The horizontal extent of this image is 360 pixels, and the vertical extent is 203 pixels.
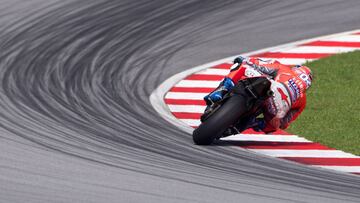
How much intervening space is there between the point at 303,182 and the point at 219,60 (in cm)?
680

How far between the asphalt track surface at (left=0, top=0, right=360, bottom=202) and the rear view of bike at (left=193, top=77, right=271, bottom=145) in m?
0.21

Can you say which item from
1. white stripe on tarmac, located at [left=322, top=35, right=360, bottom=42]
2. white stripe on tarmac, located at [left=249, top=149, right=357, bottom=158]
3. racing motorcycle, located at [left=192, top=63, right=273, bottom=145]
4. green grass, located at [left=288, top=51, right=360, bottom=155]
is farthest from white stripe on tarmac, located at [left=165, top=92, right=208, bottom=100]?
white stripe on tarmac, located at [left=322, top=35, right=360, bottom=42]

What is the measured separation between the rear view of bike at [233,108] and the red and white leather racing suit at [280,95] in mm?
228

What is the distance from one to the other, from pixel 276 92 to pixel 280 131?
0.95 meters

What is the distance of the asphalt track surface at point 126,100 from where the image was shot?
13352 mm

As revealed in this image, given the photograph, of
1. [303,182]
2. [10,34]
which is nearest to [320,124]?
[303,182]

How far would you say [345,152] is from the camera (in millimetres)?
15680

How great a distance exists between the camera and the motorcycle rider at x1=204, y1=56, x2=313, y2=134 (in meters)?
15.9

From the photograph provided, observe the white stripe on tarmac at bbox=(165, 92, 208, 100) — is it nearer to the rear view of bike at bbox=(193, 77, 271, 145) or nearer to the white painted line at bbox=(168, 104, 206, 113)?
the white painted line at bbox=(168, 104, 206, 113)

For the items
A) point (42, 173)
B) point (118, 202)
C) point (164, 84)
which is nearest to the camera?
point (118, 202)

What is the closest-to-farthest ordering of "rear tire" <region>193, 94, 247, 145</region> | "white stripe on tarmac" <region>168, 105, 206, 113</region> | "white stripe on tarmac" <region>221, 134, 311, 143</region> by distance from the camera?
"rear tire" <region>193, 94, 247, 145</region> → "white stripe on tarmac" <region>221, 134, 311, 143</region> → "white stripe on tarmac" <region>168, 105, 206, 113</region>

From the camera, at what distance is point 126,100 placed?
18.0 meters

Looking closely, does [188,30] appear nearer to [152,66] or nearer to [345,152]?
[152,66]

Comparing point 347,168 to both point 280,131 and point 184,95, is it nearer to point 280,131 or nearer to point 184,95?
point 280,131
